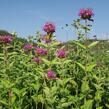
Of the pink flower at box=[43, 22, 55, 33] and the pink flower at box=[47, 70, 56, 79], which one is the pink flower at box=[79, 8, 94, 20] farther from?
the pink flower at box=[47, 70, 56, 79]

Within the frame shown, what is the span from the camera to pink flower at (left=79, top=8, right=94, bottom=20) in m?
7.18

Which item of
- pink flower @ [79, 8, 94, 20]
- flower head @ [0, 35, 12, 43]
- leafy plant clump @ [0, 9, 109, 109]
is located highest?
pink flower @ [79, 8, 94, 20]

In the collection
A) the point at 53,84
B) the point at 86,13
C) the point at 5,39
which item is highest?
the point at 86,13

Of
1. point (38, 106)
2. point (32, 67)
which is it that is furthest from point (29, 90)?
point (32, 67)

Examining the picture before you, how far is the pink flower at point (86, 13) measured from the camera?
718cm

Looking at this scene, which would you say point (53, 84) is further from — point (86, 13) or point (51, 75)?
point (86, 13)

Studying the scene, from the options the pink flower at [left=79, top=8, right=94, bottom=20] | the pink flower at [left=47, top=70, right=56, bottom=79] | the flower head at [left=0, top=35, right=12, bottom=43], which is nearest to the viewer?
the pink flower at [left=47, top=70, right=56, bottom=79]

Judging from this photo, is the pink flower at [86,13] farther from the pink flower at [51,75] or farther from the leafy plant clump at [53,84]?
the pink flower at [51,75]

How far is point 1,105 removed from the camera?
288 inches

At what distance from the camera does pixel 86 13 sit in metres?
7.21

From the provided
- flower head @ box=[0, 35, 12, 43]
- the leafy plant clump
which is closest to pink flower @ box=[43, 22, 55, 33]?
the leafy plant clump

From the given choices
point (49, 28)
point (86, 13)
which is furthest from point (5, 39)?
point (86, 13)

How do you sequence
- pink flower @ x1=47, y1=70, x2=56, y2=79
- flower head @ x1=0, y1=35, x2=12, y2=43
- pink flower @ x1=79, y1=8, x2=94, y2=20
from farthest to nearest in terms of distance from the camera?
1. flower head @ x1=0, y1=35, x2=12, y2=43
2. pink flower @ x1=79, y1=8, x2=94, y2=20
3. pink flower @ x1=47, y1=70, x2=56, y2=79

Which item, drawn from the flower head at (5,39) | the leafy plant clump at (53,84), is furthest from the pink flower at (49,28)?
the flower head at (5,39)
